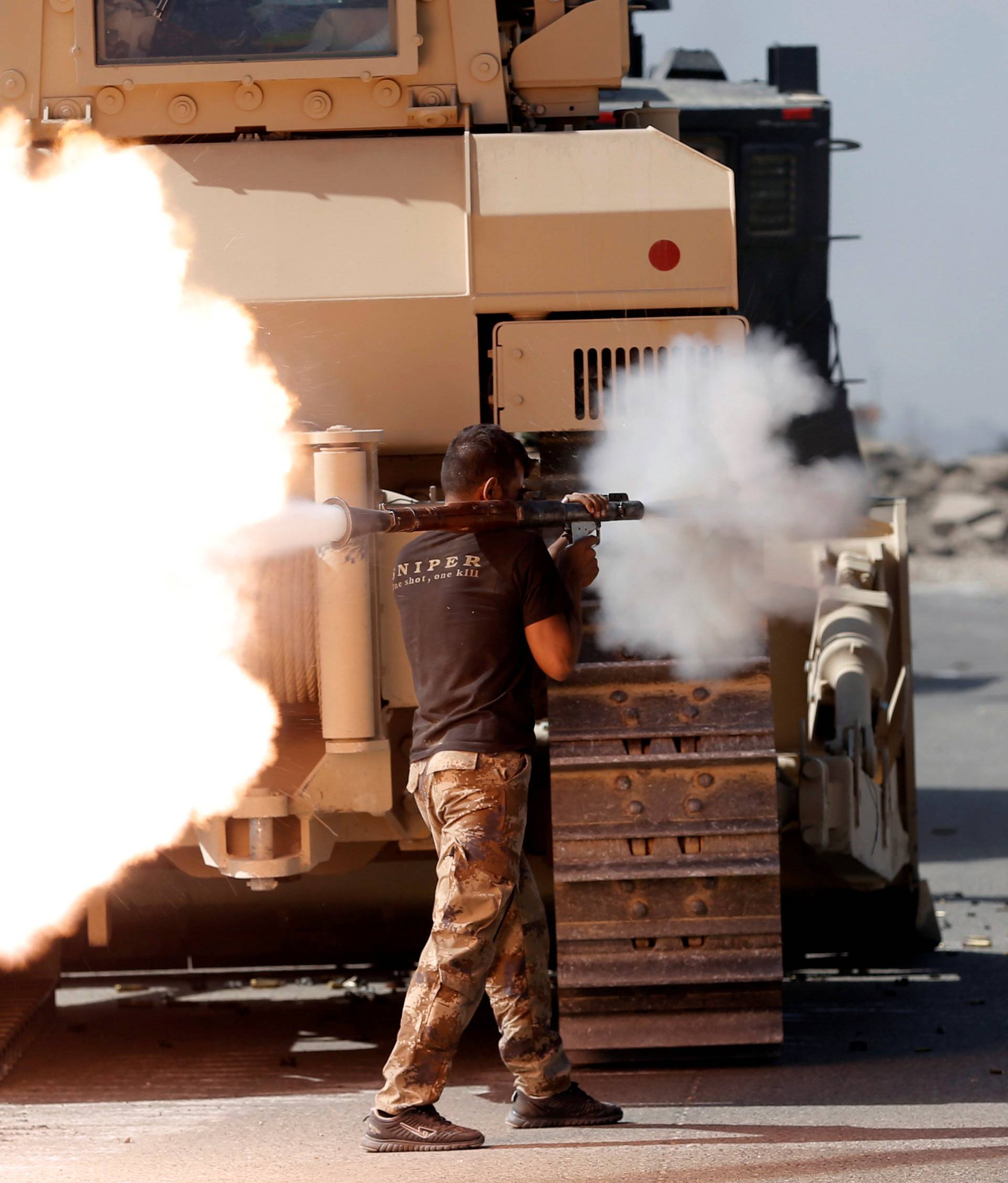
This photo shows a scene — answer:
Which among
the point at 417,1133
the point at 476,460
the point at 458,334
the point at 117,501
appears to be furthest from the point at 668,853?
the point at 117,501

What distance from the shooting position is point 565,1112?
5191 millimetres

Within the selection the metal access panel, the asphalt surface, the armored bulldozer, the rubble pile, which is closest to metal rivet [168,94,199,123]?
the armored bulldozer

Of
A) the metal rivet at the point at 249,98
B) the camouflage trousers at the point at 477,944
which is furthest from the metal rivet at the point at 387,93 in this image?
the camouflage trousers at the point at 477,944

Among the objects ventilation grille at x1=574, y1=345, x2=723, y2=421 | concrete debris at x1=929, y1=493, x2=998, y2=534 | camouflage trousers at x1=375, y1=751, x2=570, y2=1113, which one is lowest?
concrete debris at x1=929, y1=493, x2=998, y2=534

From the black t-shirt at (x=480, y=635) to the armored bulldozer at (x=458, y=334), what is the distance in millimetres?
371

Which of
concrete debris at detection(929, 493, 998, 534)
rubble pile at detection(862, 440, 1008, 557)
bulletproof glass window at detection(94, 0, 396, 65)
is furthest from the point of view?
concrete debris at detection(929, 493, 998, 534)

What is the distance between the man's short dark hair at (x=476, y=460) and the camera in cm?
525

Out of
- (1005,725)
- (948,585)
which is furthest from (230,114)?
(948,585)

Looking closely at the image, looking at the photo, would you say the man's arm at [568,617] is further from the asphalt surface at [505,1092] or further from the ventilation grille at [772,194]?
the ventilation grille at [772,194]

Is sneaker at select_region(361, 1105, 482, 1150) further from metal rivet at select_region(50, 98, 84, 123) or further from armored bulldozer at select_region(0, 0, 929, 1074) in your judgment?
metal rivet at select_region(50, 98, 84, 123)

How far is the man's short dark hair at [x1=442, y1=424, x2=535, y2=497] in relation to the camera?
5246 millimetres

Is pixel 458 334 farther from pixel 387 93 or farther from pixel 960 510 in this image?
pixel 960 510

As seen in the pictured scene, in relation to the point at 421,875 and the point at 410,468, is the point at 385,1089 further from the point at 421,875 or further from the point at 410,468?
the point at 421,875

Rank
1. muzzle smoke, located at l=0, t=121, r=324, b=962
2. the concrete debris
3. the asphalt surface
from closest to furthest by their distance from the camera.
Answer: the asphalt surface, muzzle smoke, located at l=0, t=121, r=324, b=962, the concrete debris
